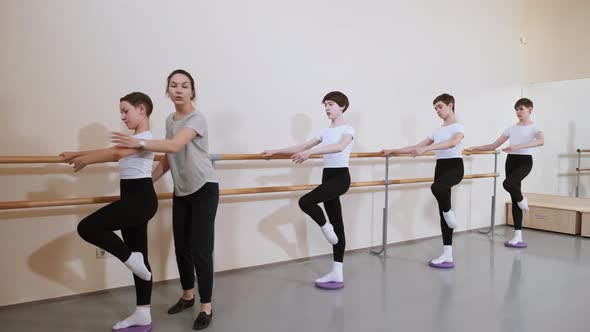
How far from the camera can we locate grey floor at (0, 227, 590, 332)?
216cm

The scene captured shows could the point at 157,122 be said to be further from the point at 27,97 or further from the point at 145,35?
the point at 27,97

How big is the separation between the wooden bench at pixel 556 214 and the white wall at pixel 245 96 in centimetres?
47

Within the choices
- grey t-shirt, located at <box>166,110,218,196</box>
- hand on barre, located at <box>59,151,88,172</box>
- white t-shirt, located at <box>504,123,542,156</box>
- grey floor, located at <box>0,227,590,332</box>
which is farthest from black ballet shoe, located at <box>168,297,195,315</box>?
white t-shirt, located at <box>504,123,542,156</box>

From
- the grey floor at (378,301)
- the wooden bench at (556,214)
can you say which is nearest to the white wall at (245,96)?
the grey floor at (378,301)

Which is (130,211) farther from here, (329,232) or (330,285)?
(330,285)

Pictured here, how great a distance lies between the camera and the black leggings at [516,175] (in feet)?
12.8

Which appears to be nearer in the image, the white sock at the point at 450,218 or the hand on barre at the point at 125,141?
the hand on barre at the point at 125,141

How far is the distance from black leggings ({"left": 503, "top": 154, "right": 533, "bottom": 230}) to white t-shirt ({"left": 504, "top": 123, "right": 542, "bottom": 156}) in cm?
6

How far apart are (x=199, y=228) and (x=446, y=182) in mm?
1994

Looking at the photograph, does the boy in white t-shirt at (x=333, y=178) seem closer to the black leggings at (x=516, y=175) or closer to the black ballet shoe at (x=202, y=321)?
the black ballet shoe at (x=202, y=321)

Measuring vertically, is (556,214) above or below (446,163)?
below

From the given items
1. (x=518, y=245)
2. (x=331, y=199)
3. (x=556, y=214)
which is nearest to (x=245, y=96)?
(x=331, y=199)

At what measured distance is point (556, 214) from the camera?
180 inches

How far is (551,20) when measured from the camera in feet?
17.5
